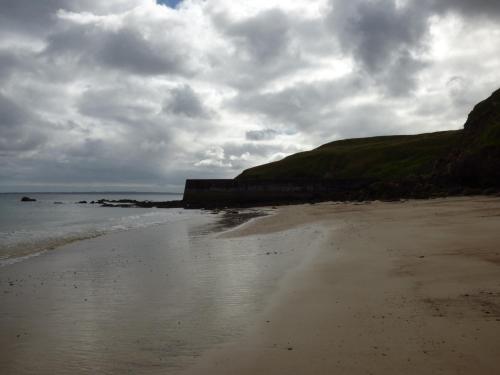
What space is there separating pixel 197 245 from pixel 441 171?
35.4 meters

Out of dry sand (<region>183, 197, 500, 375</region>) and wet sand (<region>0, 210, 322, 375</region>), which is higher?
dry sand (<region>183, 197, 500, 375</region>)

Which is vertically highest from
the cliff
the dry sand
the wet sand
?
the cliff

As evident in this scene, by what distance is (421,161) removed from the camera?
249 feet

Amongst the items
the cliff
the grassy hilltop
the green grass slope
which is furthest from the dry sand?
the green grass slope

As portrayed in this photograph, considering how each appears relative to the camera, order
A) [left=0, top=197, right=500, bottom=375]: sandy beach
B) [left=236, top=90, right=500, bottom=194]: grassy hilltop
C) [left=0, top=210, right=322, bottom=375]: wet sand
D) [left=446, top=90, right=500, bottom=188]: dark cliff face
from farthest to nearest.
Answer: [left=236, top=90, right=500, bottom=194]: grassy hilltop → [left=446, top=90, right=500, bottom=188]: dark cliff face → [left=0, top=210, right=322, bottom=375]: wet sand → [left=0, top=197, right=500, bottom=375]: sandy beach

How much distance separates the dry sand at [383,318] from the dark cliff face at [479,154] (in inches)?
1107

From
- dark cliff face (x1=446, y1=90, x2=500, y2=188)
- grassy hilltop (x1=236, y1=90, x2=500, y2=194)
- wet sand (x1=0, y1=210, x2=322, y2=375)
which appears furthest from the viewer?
grassy hilltop (x1=236, y1=90, x2=500, y2=194)

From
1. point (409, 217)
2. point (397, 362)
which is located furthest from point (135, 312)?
point (409, 217)

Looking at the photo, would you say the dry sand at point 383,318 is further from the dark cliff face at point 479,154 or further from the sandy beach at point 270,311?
the dark cliff face at point 479,154

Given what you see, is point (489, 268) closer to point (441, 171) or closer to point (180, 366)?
point (180, 366)

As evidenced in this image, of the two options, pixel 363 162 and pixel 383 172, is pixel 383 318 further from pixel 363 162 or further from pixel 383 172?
pixel 363 162

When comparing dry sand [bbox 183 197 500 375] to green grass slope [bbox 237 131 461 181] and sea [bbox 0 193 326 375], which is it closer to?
sea [bbox 0 193 326 375]

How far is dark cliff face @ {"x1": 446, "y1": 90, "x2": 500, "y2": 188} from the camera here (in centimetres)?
3741

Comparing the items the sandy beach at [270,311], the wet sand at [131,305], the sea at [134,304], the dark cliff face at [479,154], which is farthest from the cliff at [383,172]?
the wet sand at [131,305]
